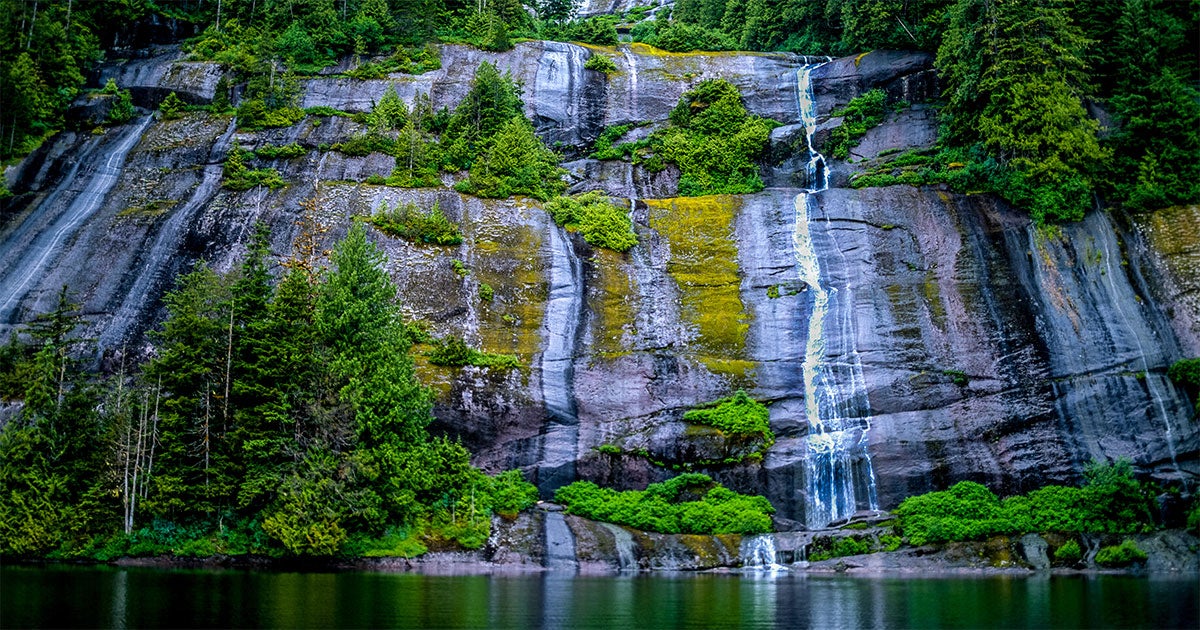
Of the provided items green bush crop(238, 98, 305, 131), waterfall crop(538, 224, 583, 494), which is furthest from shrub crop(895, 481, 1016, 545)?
green bush crop(238, 98, 305, 131)

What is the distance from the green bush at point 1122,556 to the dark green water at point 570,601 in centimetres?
254

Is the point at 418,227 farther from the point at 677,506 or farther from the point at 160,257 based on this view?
the point at 677,506

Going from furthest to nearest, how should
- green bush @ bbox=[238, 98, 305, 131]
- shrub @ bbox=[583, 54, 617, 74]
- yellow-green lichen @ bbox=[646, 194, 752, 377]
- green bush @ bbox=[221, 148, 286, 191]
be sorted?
1. shrub @ bbox=[583, 54, 617, 74]
2. green bush @ bbox=[238, 98, 305, 131]
3. green bush @ bbox=[221, 148, 286, 191]
4. yellow-green lichen @ bbox=[646, 194, 752, 377]

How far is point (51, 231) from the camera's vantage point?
44.3m

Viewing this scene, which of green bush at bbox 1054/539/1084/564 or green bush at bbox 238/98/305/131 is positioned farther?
green bush at bbox 238/98/305/131

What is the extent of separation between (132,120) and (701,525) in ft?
132

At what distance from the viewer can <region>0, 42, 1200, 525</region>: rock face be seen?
119ft

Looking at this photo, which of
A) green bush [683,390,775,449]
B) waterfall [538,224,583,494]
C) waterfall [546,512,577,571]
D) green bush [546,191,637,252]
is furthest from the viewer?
green bush [546,191,637,252]

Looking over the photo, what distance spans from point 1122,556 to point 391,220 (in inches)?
1282

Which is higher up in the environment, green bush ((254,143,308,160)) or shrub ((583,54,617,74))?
shrub ((583,54,617,74))

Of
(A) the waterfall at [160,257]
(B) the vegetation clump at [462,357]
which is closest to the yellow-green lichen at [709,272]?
(B) the vegetation clump at [462,357]

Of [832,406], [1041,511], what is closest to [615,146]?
[832,406]

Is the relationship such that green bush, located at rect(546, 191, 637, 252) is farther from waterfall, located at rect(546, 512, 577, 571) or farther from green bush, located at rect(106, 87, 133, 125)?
green bush, located at rect(106, 87, 133, 125)

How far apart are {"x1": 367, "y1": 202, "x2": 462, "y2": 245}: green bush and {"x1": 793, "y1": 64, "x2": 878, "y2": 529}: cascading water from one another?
1625cm
